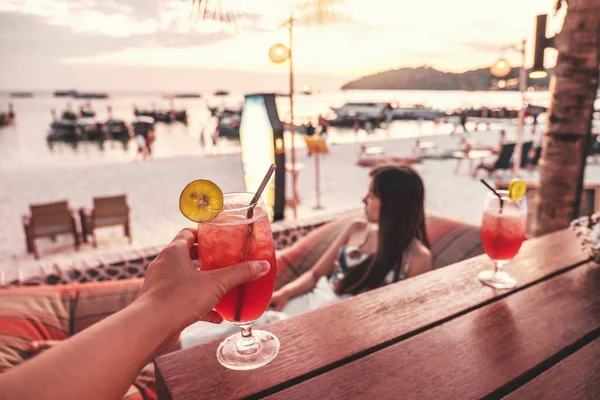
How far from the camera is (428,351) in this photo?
3.26 feet

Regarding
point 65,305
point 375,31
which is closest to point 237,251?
point 65,305

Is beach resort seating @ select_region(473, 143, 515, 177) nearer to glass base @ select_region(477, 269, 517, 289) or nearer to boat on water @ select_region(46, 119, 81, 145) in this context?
glass base @ select_region(477, 269, 517, 289)

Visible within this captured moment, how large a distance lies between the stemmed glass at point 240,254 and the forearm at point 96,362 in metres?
0.22

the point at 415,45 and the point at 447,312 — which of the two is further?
the point at 415,45

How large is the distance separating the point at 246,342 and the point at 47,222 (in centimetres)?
665

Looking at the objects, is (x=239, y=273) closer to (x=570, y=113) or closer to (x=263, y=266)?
(x=263, y=266)

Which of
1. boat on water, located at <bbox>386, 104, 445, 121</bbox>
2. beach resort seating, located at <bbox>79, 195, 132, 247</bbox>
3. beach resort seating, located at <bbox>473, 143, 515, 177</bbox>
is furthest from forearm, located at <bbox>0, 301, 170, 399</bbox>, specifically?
boat on water, located at <bbox>386, 104, 445, 121</bbox>

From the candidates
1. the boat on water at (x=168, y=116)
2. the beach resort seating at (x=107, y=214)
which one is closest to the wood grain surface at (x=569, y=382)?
the beach resort seating at (x=107, y=214)

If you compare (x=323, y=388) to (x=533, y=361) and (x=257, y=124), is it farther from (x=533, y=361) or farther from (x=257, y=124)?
(x=257, y=124)

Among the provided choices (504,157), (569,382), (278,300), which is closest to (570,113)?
(278,300)

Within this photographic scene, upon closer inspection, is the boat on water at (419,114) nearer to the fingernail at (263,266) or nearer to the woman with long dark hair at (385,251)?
the woman with long dark hair at (385,251)

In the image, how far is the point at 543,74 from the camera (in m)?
4.04

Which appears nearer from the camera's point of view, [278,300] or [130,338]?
[130,338]

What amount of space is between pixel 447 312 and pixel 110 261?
9.23 feet
